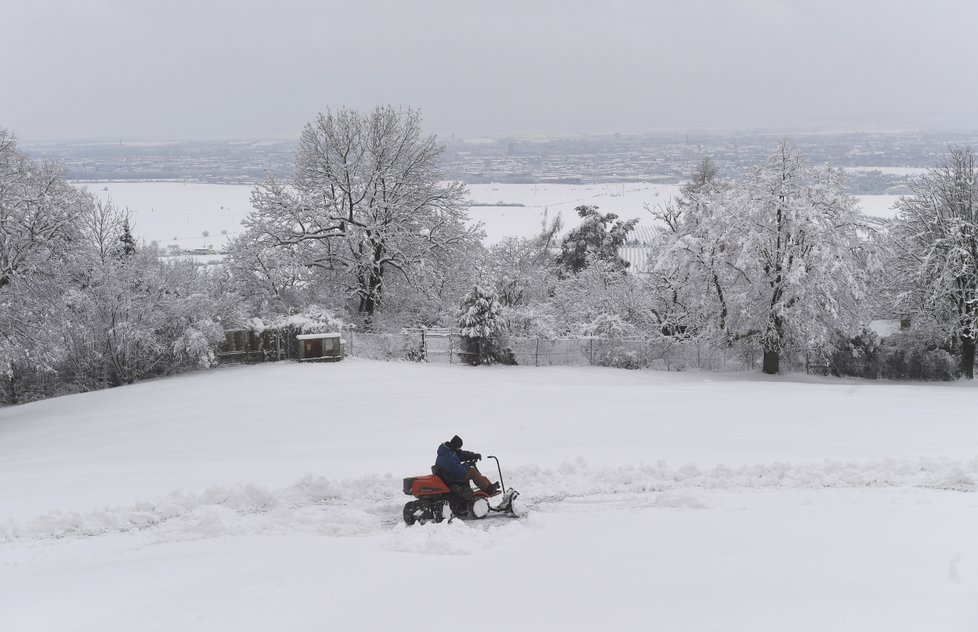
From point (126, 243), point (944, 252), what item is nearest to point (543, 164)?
point (944, 252)

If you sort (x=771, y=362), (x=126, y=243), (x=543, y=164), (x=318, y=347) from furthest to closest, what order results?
(x=543, y=164) < (x=126, y=243) < (x=771, y=362) < (x=318, y=347)

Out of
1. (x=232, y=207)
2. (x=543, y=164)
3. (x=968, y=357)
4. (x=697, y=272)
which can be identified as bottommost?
(x=968, y=357)

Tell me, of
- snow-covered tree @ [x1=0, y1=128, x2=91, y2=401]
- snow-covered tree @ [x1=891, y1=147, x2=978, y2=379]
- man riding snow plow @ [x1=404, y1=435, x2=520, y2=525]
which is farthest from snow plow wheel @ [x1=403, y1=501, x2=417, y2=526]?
snow-covered tree @ [x1=891, y1=147, x2=978, y2=379]

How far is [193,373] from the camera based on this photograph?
96.2ft

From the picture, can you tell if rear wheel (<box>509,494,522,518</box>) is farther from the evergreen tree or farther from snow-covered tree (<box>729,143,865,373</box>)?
the evergreen tree

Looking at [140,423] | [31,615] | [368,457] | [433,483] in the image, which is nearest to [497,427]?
[368,457]

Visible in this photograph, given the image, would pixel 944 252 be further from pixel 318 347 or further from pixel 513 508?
pixel 513 508

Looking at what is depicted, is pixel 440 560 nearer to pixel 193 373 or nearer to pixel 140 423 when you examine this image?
pixel 140 423

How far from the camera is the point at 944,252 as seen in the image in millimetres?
34031

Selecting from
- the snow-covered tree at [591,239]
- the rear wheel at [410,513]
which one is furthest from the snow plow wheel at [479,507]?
the snow-covered tree at [591,239]

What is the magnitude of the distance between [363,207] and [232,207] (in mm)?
69555

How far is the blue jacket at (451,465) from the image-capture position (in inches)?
474

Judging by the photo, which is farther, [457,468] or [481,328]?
[481,328]

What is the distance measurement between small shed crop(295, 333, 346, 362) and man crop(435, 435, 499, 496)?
58.9 feet
